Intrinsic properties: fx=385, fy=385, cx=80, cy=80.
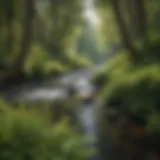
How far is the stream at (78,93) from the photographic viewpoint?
2.40m

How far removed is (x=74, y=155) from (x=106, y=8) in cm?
139

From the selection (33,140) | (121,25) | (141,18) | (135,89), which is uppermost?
(141,18)

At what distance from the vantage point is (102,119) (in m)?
2.53

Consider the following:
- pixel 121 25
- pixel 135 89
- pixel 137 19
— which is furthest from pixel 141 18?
pixel 135 89

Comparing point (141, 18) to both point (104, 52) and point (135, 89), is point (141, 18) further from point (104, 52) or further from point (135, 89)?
point (135, 89)

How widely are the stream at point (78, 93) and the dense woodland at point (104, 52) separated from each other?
0.22ft

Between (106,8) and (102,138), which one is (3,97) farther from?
(106,8)

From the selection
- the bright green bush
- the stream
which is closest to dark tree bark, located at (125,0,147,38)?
the bright green bush

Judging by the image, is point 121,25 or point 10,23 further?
point 121,25

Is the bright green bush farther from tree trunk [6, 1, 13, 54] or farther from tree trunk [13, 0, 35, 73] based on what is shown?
tree trunk [6, 1, 13, 54]

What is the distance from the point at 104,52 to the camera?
280 cm

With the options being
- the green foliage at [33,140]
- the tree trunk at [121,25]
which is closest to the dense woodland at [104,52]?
the tree trunk at [121,25]

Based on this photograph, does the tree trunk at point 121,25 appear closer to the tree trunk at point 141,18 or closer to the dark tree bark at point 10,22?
the tree trunk at point 141,18

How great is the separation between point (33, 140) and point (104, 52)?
51.4 inches
